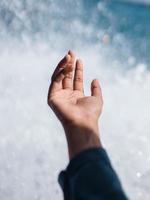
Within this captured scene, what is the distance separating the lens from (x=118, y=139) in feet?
6.49

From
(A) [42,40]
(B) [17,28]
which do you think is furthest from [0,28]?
(A) [42,40]

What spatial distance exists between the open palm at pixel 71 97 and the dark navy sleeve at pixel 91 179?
0.13 meters

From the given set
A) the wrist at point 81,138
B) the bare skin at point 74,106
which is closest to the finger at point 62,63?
the bare skin at point 74,106

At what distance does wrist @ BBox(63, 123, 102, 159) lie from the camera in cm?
68

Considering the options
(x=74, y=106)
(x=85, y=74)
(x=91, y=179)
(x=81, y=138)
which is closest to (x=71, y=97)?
(x=74, y=106)

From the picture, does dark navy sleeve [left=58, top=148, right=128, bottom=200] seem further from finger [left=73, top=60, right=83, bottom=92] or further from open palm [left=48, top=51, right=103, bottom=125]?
finger [left=73, top=60, right=83, bottom=92]

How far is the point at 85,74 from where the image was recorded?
7.51 ft

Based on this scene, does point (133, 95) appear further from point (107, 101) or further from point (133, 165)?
point (133, 165)

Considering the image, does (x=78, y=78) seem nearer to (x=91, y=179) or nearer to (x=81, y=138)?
(x=81, y=138)

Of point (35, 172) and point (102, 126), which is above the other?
point (102, 126)

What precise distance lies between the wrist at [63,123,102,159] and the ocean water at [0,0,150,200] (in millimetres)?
1083

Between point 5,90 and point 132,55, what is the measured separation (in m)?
0.76

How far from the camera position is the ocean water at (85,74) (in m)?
1.88

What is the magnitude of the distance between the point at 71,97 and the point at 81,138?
0.17 m
